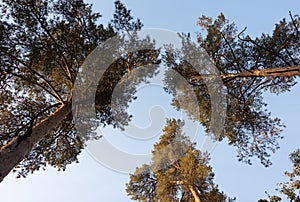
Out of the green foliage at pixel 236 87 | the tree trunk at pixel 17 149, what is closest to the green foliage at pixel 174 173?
the green foliage at pixel 236 87

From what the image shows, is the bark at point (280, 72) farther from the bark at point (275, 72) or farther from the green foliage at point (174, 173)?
the green foliage at point (174, 173)

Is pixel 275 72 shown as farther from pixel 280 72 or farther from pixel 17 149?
pixel 17 149

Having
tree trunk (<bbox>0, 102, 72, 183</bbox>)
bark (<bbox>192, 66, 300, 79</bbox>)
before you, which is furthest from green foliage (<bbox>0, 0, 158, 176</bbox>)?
bark (<bbox>192, 66, 300, 79</bbox>)

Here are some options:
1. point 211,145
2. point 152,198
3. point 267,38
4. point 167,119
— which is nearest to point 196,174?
point 211,145

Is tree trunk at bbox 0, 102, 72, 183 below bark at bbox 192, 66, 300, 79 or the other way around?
below

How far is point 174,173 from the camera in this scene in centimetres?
1495

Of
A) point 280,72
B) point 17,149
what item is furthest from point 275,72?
point 17,149

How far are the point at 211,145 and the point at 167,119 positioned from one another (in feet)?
14.9

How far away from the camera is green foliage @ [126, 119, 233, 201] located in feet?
43.3

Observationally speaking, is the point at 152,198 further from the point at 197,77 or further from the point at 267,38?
the point at 267,38

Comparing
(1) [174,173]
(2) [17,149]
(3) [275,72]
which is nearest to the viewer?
(2) [17,149]

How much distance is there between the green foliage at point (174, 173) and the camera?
13198 mm

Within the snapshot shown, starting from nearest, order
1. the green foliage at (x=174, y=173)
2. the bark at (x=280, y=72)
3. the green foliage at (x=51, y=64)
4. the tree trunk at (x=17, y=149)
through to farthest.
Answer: the tree trunk at (x=17, y=149)
the bark at (x=280, y=72)
the green foliage at (x=51, y=64)
the green foliage at (x=174, y=173)

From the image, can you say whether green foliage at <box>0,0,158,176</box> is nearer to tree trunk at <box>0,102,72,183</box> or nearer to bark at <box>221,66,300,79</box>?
tree trunk at <box>0,102,72,183</box>
